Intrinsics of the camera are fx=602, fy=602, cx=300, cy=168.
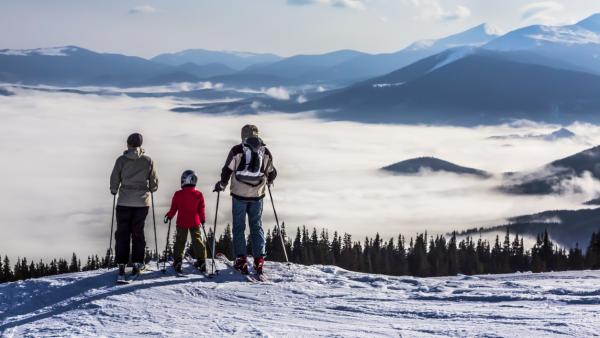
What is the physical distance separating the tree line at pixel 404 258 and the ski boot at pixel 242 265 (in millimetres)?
61653

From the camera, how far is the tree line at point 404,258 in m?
83.6

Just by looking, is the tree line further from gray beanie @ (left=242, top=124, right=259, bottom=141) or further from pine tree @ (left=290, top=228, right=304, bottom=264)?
gray beanie @ (left=242, top=124, right=259, bottom=141)

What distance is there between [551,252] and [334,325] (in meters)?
89.4

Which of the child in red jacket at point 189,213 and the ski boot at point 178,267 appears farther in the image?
the child in red jacket at point 189,213

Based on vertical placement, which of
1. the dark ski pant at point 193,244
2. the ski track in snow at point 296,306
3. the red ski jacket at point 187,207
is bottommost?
the ski track in snow at point 296,306

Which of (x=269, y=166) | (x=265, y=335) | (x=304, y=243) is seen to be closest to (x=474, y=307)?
(x=265, y=335)

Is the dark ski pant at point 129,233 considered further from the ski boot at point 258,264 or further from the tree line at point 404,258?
the tree line at point 404,258

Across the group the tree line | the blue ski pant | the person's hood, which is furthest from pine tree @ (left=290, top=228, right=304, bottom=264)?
the person's hood

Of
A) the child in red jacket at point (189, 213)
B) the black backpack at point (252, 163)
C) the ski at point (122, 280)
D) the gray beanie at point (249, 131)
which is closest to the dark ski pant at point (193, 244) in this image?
the child in red jacket at point (189, 213)

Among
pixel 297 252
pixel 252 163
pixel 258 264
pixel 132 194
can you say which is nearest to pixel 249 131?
pixel 252 163

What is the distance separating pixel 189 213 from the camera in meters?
13.5

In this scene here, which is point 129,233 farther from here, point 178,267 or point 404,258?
point 404,258

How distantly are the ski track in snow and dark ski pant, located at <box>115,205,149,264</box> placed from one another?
53 cm

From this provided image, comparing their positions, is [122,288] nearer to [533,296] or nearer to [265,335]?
[265,335]
